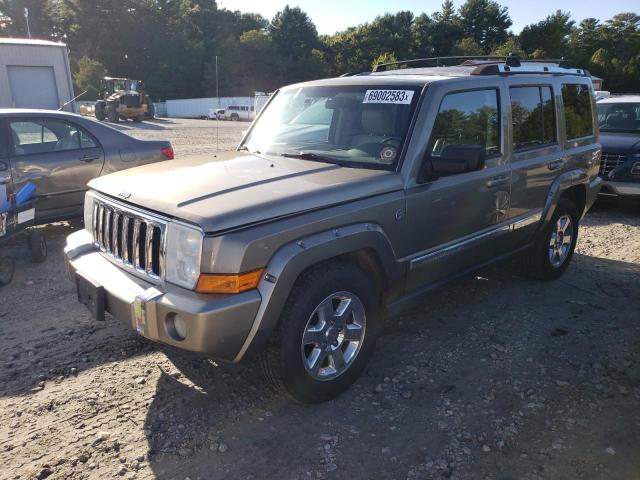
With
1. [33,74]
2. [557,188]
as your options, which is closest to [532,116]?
[557,188]

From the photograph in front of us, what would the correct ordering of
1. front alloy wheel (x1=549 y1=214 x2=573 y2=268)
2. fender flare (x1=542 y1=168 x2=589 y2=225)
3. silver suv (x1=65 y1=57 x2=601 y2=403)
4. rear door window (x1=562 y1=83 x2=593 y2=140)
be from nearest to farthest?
silver suv (x1=65 y1=57 x2=601 y2=403) → fender flare (x1=542 y1=168 x2=589 y2=225) → rear door window (x1=562 y1=83 x2=593 y2=140) → front alloy wheel (x1=549 y1=214 x2=573 y2=268)

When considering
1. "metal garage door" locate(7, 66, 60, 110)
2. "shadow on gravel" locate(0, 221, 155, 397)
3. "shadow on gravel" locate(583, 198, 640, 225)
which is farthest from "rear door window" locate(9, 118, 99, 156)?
"metal garage door" locate(7, 66, 60, 110)

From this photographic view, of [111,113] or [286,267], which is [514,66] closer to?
[286,267]

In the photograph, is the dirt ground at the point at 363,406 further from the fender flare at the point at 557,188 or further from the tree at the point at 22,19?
the tree at the point at 22,19

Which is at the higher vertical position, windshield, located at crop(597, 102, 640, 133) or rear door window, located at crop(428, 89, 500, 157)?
rear door window, located at crop(428, 89, 500, 157)

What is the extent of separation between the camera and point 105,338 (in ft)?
13.0

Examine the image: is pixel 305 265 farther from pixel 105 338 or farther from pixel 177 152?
pixel 177 152

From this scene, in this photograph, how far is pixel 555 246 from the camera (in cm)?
521

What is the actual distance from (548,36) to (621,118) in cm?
6727

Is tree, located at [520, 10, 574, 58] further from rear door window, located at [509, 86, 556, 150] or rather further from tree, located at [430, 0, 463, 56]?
rear door window, located at [509, 86, 556, 150]

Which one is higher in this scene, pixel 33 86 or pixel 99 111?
pixel 33 86

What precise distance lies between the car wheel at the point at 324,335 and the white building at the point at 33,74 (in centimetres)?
1926

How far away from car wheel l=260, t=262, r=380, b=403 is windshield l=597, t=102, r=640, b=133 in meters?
8.13

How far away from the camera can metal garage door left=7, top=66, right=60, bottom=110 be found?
60.5 feet
